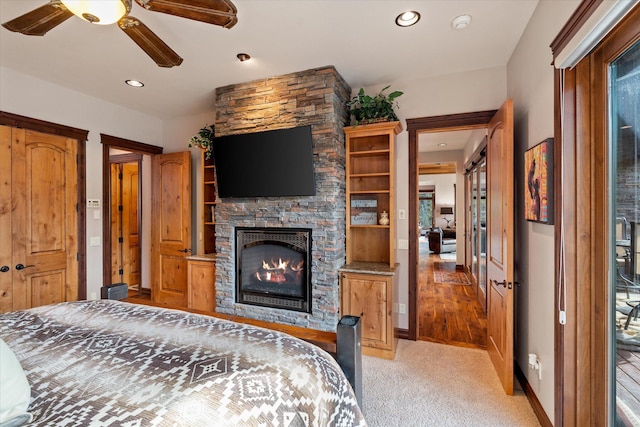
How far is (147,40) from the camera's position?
176cm

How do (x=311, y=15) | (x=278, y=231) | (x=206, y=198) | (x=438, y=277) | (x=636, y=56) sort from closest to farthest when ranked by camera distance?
(x=636, y=56) → (x=311, y=15) → (x=278, y=231) → (x=206, y=198) → (x=438, y=277)

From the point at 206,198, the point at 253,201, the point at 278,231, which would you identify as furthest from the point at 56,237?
the point at 278,231

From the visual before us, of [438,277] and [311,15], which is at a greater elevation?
[311,15]

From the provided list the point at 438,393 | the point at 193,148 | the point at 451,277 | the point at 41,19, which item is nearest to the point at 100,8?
the point at 41,19

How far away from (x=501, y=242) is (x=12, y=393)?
2830 millimetres

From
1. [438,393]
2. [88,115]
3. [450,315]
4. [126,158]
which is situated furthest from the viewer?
[126,158]

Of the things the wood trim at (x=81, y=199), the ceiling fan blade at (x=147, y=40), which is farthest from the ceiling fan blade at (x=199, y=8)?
the wood trim at (x=81, y=199)

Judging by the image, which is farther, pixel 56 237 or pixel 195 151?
pixel 195 151

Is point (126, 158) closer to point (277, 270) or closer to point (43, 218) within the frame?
point (43, 218)

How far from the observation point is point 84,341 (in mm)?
1248

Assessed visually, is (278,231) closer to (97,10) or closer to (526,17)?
(97,10)

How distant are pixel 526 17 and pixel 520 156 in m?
1.01

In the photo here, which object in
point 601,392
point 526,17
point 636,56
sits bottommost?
point 601,392

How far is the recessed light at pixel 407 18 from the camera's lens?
80.8 inches
